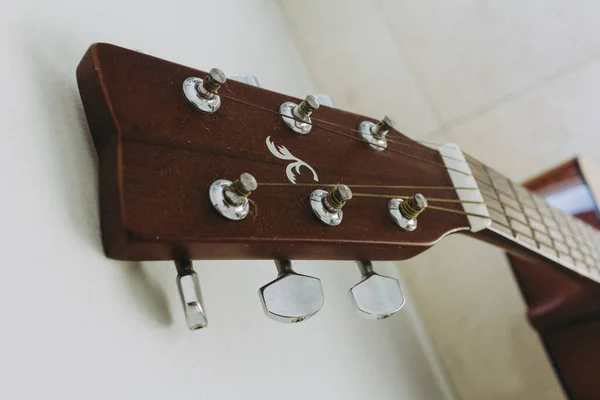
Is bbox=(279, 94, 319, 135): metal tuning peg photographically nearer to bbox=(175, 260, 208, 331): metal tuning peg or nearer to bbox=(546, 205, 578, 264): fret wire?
bbox=(175, 260, 208, 331): metal tuning peg

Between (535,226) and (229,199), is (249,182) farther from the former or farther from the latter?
(535,226)

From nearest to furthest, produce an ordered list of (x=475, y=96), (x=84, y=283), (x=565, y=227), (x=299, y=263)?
(x=84, y=283) → (x=299, y=263) → (x=565, y=227) → (x=475, y=96)

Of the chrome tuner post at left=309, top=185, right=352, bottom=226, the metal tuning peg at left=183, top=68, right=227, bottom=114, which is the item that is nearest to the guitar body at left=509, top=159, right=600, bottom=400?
Result: the chrome tuner post at left=309, top=185, right=352, bottom=226

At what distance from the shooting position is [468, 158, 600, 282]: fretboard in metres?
0.70

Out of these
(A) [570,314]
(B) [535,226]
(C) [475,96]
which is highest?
(C) [475,96]

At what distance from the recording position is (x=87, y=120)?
1.36 feet

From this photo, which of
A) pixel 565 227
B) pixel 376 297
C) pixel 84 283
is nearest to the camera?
pixel 84 283

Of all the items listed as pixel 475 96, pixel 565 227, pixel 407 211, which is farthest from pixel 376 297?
pixel 475 96

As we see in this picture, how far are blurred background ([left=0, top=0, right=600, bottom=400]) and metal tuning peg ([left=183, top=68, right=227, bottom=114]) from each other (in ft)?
0.26

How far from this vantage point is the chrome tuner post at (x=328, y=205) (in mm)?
455

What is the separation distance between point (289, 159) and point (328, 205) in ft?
0.18

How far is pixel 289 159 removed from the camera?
49 cm

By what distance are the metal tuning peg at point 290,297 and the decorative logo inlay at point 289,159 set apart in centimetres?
8

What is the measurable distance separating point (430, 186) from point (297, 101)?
174 mm
